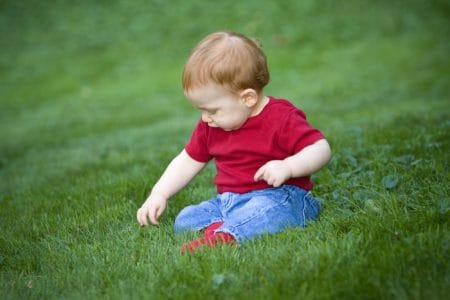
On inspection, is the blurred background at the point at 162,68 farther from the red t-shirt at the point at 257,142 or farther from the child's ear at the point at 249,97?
the child's ear at the point at 249,97

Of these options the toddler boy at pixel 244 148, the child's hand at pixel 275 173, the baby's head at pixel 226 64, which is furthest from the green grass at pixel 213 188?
the baby's head at pixel 226 64

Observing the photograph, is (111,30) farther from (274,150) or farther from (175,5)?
(274,150)

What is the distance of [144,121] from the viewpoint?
10.8 metres

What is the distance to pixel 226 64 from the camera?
3174 millimetres

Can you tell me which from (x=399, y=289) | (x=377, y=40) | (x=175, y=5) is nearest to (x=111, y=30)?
(x=175, y=5)

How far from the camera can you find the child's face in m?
3.23

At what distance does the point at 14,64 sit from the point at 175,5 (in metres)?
7.04

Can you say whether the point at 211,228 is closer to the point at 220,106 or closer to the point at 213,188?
the point at 220,106

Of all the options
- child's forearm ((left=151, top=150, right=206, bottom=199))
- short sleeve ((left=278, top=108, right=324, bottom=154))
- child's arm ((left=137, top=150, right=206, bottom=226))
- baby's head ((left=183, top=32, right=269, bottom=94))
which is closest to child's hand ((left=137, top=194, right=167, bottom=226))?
child's arm ((left=137, top=150, right=206, bottom=226))

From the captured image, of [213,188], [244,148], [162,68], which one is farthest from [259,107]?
[162,68]

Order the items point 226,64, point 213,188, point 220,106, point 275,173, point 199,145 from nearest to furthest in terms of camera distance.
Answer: point 275,173 < point 226,64 < point 220,106 < point 199,145 < point 213,188

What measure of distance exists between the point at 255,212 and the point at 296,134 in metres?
0.53

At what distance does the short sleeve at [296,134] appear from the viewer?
3.24 metres

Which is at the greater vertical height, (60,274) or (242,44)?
(242,44)
